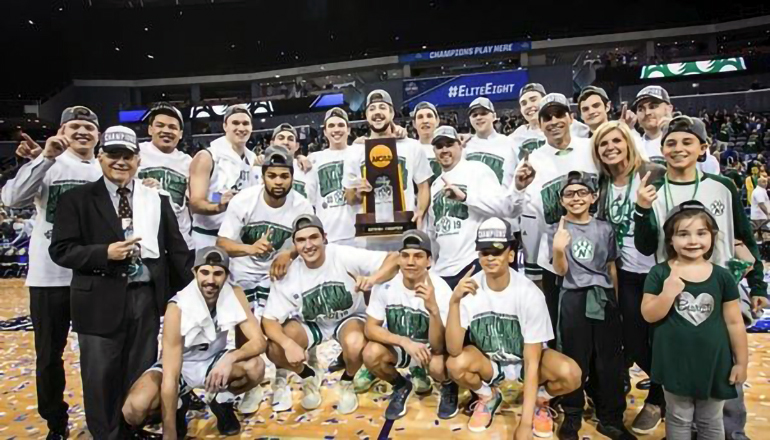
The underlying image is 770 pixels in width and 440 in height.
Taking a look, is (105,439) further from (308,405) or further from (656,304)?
(656,304)

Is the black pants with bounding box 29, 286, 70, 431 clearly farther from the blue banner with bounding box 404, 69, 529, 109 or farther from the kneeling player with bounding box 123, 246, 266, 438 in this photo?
the blue banner with bounding box 404, 69, 529, 109

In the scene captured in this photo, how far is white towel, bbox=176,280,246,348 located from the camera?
121 inches

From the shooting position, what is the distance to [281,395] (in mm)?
3723

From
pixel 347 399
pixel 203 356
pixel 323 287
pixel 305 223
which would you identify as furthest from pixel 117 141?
pixel 347 399

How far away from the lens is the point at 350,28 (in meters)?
25.4

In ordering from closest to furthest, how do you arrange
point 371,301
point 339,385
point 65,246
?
point 65,246 → point 371,301 → point 339,385

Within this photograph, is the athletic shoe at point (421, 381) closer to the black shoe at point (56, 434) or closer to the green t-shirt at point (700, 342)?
the green t-shirt at point (700, 342)

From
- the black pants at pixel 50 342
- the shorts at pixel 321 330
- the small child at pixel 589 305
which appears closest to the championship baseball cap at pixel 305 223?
the shorts at pixel 321 330

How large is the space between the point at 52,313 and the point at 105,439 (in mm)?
853

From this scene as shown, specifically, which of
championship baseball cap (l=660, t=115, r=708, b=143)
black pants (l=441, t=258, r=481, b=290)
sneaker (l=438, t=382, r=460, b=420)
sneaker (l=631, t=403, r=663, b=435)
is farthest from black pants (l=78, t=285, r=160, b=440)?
championship baseball cap (l=660, t=115, r=708, b=143)

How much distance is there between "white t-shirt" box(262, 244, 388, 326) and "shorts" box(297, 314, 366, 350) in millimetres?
25

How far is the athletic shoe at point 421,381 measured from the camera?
12.5 ft

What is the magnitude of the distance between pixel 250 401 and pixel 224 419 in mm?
349

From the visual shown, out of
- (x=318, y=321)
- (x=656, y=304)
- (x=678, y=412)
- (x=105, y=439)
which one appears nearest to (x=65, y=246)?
(x=105, y=439)
